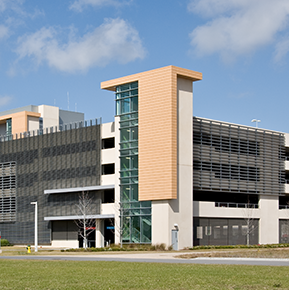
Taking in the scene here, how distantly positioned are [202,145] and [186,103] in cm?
528

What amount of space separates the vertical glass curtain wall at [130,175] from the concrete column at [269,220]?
54.1 feet

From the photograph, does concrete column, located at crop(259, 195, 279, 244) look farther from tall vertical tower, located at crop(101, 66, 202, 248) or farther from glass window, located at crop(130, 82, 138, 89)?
glass window, located at crop(130, 82, 138, 89)

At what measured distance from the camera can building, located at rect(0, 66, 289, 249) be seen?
53969 mm

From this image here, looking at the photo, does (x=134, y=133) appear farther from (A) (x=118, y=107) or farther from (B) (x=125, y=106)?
(A) (x=118, y=107)

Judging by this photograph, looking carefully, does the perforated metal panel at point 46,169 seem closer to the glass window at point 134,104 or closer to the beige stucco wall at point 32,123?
the beige stucco wall at point 32,123

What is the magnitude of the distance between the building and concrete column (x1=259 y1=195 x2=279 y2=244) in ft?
0.40

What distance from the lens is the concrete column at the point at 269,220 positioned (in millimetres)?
64250

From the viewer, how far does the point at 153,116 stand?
54.6 m

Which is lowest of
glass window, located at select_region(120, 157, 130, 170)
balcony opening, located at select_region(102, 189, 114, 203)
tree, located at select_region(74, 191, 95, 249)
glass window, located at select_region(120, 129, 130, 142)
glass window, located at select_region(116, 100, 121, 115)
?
tree, located at select_region(74, 191, 95, 249)

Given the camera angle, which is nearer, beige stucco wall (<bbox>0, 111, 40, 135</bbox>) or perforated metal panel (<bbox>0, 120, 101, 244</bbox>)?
perforated metal panel (<bbox>0, 120, 101, 244</bbox>)

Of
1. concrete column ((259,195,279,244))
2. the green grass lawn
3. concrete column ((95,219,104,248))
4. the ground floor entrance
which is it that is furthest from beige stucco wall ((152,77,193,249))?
the green grass lawn

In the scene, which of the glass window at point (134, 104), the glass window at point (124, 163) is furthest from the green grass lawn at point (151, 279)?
the glass window at point (134, 104)

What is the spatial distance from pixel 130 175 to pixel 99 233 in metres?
9.27

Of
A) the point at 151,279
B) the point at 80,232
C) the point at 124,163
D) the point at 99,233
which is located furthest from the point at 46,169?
the point at 151,279
